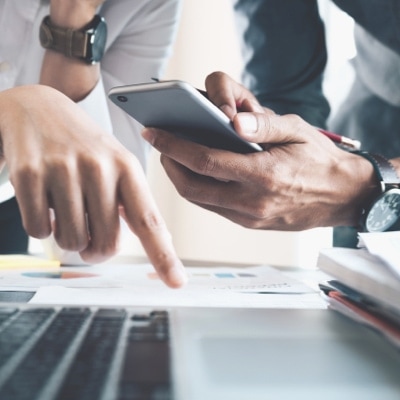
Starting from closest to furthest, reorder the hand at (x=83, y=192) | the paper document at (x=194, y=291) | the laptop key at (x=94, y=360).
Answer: the laptop key at (x=94, y=360) → the hand at (x=83, y=192) → the paper document at (x=194, y=291)

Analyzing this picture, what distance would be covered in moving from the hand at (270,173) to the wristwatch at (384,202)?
1cm

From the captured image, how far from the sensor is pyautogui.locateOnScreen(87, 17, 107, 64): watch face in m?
0.68

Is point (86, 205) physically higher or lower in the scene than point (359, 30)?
lower

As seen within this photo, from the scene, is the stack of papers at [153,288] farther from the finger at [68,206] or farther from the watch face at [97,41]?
the watch face at [97,41]

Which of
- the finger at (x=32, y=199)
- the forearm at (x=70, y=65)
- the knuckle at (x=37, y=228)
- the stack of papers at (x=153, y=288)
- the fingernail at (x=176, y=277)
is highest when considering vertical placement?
the forearm at (x=70, y=65)

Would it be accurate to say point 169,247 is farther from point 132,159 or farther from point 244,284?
point 244,284

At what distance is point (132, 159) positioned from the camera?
0.93 ft

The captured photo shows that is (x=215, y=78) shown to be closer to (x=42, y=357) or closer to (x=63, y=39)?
(x=63, y=39)

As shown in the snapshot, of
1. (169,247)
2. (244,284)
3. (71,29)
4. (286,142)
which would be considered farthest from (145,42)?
(169,247)

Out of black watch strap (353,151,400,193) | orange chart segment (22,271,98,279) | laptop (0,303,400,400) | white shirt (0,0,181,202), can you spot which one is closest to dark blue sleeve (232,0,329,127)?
white shirt (0,0,181,202)

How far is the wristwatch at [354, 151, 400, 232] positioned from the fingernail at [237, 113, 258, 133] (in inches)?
8.2

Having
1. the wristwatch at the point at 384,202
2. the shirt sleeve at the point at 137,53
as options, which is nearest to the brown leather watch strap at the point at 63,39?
the shirt sleeve at the point at 137,53

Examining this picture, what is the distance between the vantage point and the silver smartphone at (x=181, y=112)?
333mm

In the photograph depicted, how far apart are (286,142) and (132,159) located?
27 cm
